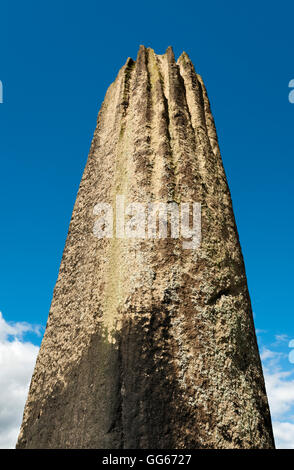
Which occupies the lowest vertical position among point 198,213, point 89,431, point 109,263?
point 89,431

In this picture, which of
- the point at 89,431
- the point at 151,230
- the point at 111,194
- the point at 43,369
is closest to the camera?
the point at 89,431

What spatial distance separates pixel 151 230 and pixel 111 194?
598 millimetres

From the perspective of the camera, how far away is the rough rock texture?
206cm

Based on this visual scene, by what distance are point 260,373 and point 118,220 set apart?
1377mm

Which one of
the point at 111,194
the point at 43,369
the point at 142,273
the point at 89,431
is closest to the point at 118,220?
the point at 111,194

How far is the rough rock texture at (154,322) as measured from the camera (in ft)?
6.77

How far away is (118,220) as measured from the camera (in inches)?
111

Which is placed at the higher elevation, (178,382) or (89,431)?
(178,382)

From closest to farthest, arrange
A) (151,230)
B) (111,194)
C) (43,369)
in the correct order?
(151,230) < (43,369) < (111,194)

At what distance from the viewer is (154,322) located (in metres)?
2.27
